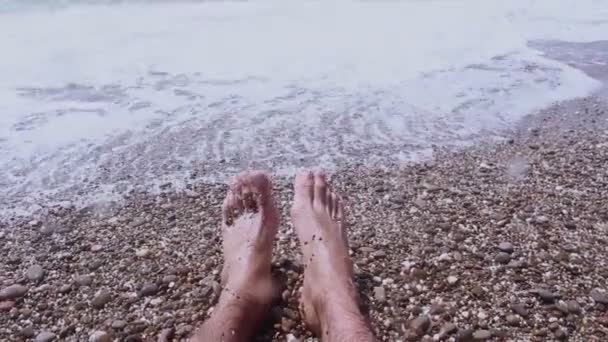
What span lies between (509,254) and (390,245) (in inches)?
24.2

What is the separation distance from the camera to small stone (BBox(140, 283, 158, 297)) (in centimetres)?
282

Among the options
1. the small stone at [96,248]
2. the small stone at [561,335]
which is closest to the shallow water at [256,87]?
the small stone at [96,248]

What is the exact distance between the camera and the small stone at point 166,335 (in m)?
2.53

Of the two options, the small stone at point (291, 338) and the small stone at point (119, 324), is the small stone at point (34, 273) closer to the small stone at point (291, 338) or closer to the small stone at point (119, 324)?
the small stone at point (119, 324)

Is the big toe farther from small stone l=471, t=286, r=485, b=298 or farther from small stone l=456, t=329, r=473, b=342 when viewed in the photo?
small stone l=456, t=329, r=473, b=342

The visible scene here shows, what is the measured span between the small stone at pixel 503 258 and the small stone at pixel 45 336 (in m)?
2.17

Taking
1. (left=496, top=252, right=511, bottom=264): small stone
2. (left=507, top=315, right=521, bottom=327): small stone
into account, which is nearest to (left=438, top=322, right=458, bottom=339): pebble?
(left=507, top=315, right=521, bottom=327): small stone

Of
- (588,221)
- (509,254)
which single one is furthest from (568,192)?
(509,254)

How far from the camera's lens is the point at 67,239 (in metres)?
3.35

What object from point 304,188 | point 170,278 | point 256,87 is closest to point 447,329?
point 304,188

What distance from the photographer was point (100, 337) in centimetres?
256

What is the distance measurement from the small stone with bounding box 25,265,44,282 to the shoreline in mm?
11

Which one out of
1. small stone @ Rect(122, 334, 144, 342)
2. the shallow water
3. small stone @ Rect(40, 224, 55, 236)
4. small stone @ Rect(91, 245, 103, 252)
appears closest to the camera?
small stone @ Rect(122, 334, 144, 342)

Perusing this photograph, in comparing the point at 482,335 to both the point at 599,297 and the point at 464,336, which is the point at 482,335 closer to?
the point at 464,336
